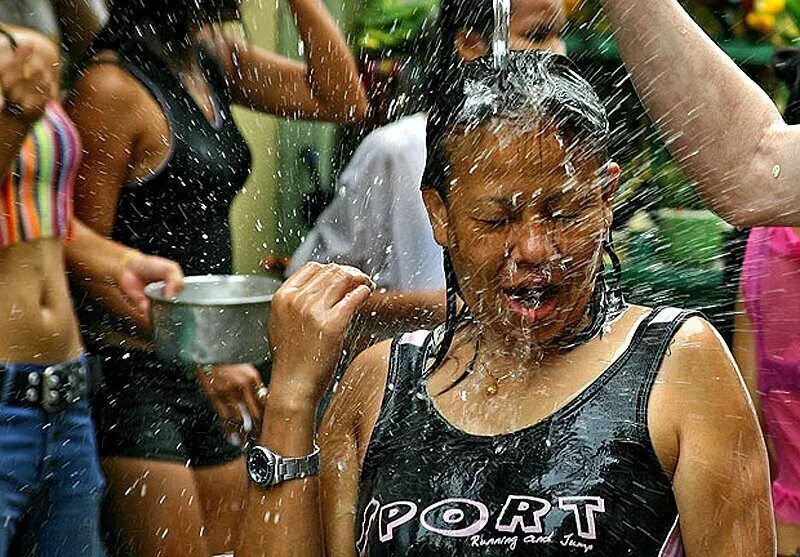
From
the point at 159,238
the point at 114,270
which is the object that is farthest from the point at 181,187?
the point at 114,270

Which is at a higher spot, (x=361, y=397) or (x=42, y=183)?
(x=42, y=183)

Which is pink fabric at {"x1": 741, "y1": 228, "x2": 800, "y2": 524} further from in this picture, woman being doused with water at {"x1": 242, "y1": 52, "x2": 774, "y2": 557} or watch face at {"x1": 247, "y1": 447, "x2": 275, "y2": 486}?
watch face at {"x1": 247, "y1": 447, "x2": 275, "y2": 486}

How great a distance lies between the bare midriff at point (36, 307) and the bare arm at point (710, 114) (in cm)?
154

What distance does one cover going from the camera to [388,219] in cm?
334

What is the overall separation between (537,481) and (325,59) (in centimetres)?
206

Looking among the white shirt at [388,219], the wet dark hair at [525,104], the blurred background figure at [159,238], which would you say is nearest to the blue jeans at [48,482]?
the blurred background figure at [159,238]

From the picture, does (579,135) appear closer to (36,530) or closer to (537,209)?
(537,209)

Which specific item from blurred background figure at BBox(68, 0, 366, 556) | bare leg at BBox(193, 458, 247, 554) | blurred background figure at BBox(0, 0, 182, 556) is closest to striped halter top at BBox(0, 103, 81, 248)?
blurred background figure at BBox(0, 0, 182, 556)

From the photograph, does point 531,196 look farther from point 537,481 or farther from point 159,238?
point 159,238

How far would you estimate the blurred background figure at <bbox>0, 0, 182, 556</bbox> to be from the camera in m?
2.97

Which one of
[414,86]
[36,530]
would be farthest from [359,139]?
[36,530]

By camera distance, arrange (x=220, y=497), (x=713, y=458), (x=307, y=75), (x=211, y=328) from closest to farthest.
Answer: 1. (x=713, y=458)
2. (x=211, y=328)
3. (x=220, y=497)
4. (x=307, y=75)

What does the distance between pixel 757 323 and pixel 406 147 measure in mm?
947

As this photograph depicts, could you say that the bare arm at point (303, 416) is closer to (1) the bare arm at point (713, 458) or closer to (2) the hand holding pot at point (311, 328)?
(2) the hand holding pot at point (311, 328)
